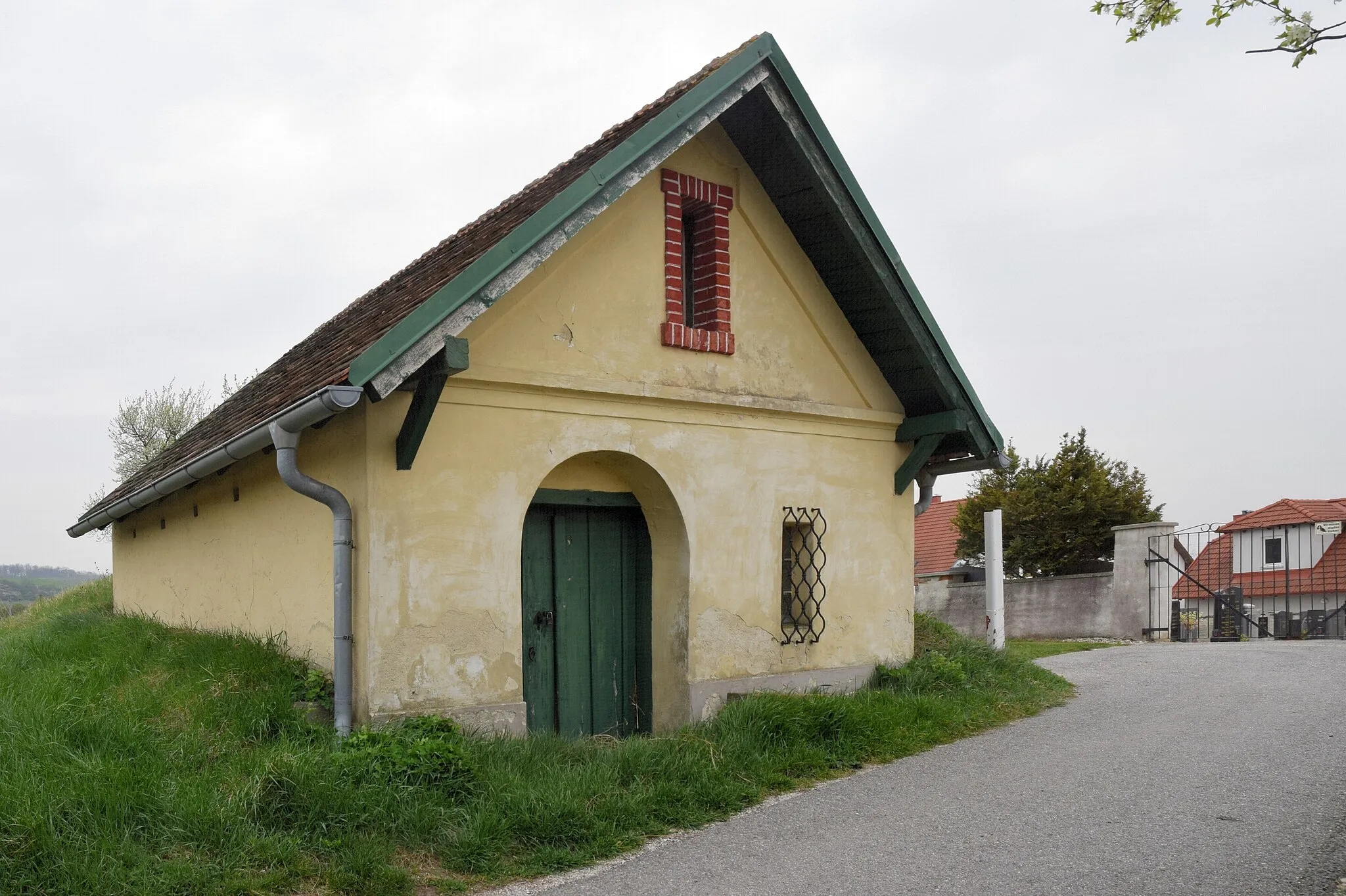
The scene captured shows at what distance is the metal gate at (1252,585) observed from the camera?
1967 centimetres

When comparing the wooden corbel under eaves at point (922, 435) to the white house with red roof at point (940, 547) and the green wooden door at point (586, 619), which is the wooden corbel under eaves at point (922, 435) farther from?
the white house with red roof at point (940, 547)

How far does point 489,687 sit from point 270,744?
1552 mm

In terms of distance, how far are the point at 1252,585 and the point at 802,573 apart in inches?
733

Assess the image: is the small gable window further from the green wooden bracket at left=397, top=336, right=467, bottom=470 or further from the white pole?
the green wooden bracket at left=397, top=336, right=467, bottom=470

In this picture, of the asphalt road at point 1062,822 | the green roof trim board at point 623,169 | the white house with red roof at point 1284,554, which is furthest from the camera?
the white house with red roof at point 1284,554

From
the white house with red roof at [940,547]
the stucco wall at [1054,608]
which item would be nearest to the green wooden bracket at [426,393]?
the stucco wall at [1054,608]

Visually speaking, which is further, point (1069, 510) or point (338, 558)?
point (1069, 510)

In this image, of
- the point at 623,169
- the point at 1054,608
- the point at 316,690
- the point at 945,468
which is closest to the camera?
the point at 316,690

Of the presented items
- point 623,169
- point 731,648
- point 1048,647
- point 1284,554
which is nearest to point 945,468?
point 731,648

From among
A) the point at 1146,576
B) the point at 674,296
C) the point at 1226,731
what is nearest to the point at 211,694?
the point at 674,296

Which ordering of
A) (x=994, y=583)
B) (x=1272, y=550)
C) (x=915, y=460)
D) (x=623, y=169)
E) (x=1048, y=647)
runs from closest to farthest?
(x=623, y=169), (x=915, y=460), (x=994, y=583), (x=1048, y=647), (x=1272, y=550)

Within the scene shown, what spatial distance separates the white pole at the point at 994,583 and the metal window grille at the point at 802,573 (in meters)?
3.18

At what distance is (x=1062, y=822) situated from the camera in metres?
6.39

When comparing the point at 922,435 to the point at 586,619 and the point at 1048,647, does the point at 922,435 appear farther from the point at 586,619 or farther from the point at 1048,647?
the point at 1048,647
